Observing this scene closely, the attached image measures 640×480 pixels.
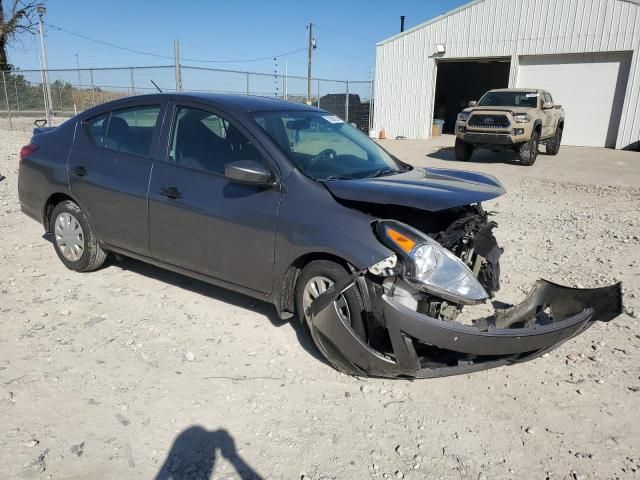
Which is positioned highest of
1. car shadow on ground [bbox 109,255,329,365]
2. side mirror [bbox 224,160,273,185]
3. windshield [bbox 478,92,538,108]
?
windshield [bbox 478,92,538,108]

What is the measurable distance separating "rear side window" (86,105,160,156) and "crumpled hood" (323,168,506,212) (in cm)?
179

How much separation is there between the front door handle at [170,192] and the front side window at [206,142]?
214 mm

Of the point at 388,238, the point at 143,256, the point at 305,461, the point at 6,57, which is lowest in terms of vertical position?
the point at 305,461

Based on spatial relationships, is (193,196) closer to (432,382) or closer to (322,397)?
(322,397)

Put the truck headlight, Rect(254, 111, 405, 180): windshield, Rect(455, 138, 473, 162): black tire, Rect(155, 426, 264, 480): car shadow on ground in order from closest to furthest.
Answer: Rect(155, 426, 264, 480): car shadow on ground → Rect(254, 111, 405, 180): windshield → the truck headlight → Rect(455, 138, 473, 162): black tire

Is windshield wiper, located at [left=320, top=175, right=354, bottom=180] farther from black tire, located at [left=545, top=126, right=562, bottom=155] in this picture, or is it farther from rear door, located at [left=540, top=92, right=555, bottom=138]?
black tire, located at [left=545, top=126, right=562, bottom=155]

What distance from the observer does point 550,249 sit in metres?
6.01

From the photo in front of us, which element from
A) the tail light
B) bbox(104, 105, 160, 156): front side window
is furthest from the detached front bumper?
the tail light

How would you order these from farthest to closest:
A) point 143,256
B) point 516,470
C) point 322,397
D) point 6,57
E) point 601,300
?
point 6,57 → point 143,256 → point 601,300 → point 322,397 → point 516,470

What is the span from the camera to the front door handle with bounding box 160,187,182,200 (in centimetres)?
400

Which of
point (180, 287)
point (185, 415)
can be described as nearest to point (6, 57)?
point (180, 287)

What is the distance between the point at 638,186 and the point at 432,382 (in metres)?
9.91

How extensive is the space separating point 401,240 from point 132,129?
109 inches

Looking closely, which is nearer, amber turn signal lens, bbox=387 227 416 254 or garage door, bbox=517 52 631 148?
amber turn signal lens, bbox=387 227 416 254
